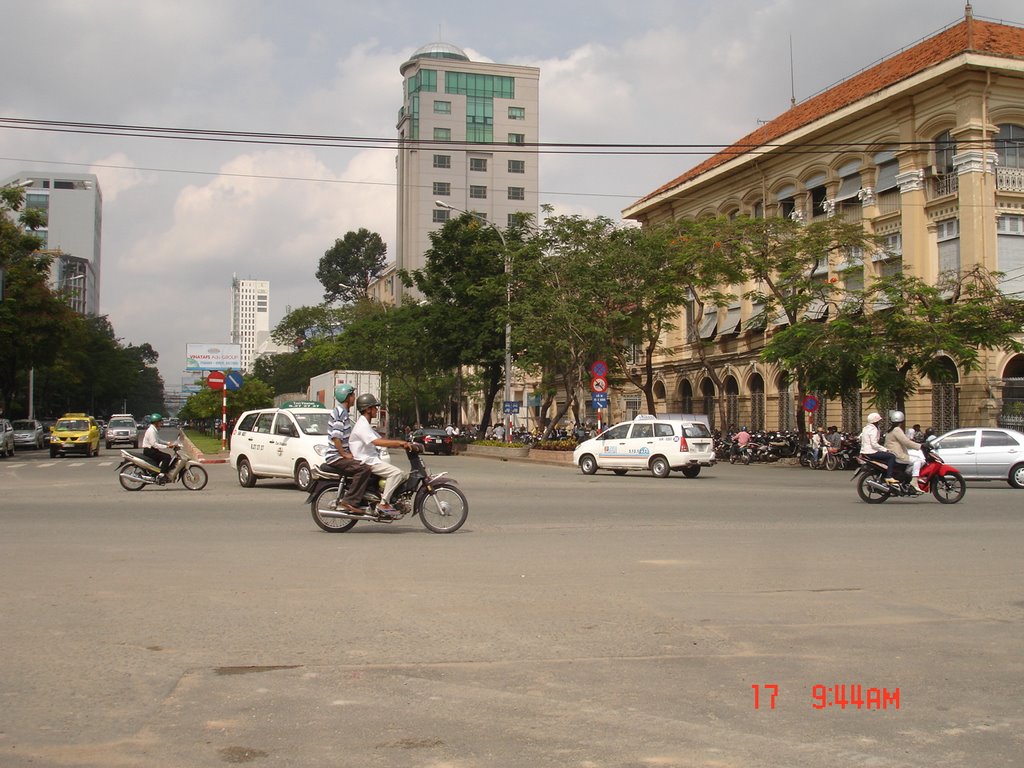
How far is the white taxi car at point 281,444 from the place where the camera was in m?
20.0

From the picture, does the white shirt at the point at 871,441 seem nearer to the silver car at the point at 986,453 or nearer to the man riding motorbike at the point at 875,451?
the man riding motorbike at the point at 875,451

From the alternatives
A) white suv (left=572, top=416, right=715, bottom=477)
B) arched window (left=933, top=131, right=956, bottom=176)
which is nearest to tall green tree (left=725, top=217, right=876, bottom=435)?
arched window (left=933, top=131, right=956, bottom=176)

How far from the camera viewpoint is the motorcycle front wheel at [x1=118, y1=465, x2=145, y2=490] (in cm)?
2008

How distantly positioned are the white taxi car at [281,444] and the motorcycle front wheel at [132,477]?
2243 mm

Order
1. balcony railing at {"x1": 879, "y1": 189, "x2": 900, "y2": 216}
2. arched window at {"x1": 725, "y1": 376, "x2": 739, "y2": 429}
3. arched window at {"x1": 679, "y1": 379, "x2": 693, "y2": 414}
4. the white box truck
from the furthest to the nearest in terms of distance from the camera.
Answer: arched window at {"x1": 679, "y1": 379, "x2": 693, "y2": 414} → arched window at {"x1": 725, "y1": 376, "x2": 739, "y2": 429} → the white box truck → balcony railing at {"x1": 879, "y1": 189, "x2": 900, "y2": 216}

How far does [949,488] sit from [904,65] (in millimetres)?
27095

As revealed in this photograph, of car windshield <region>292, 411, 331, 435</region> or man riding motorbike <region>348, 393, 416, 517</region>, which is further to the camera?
car windshield <region>292, 411, 331, 435</region>

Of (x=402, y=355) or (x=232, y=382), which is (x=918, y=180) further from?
(x=402, y=355)

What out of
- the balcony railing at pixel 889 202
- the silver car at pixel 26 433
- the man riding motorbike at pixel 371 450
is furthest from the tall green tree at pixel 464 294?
the man riding motorbike at pixel 371 450

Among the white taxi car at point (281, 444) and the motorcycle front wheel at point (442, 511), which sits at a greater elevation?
the white taxi car at point (281, 444)

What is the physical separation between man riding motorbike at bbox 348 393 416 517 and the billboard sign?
71.8 meters

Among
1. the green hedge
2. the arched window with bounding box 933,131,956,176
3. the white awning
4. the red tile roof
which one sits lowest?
the green hedge

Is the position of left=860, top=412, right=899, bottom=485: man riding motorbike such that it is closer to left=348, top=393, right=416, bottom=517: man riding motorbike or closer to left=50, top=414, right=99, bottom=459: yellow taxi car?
left=348, top=393, right=416, bottom=517: man riding motorbike

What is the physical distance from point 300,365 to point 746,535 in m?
85.1
